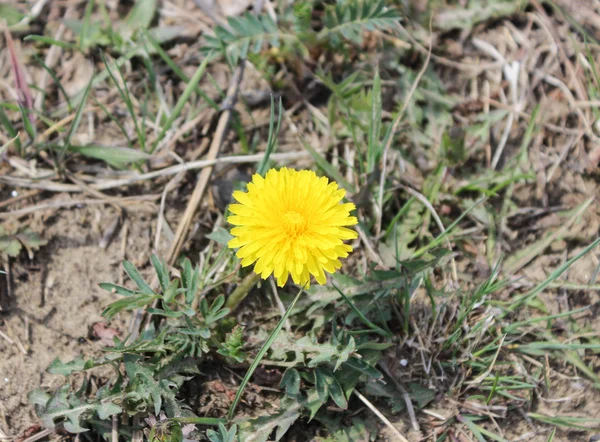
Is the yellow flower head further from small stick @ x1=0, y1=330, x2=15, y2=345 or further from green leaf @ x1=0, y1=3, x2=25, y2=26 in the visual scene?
green leaf @ x1=0, y1=3, x2=25, y2=26

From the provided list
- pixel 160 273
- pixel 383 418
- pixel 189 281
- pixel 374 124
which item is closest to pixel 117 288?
pixel 160 273

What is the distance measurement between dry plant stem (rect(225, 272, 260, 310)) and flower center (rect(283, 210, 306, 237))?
438 millimetres

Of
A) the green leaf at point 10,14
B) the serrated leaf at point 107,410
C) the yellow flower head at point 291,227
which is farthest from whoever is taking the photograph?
the green leaf at point 10,14

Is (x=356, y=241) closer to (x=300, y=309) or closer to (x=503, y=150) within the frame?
(x=300, y=309)

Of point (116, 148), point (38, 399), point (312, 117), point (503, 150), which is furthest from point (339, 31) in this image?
point (38, 399)

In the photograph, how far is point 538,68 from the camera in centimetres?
356

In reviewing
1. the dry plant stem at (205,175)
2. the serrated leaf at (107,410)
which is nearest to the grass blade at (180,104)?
the dry plant stem at (205,175)

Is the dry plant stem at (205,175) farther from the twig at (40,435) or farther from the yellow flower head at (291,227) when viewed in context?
the twig at (40,435)

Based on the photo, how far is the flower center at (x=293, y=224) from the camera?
2.29 m

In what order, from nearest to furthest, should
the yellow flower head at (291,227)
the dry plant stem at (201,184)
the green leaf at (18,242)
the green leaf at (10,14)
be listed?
the yellow flower head at (291,227)
the green leaf at (18,242)
the dry plant stem at (201,184)
the green leaf at (10,14)

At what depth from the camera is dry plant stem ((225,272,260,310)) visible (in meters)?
2.66

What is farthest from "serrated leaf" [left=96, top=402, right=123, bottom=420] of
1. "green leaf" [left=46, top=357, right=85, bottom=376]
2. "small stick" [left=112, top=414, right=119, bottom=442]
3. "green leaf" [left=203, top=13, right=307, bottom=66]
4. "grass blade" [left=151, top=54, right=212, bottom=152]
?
"green leaf" [left=203, top=13, right=307, bottom=66]

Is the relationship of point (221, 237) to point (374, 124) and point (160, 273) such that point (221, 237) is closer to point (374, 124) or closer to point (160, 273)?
point (160, 273)

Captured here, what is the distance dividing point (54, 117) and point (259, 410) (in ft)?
6.41
